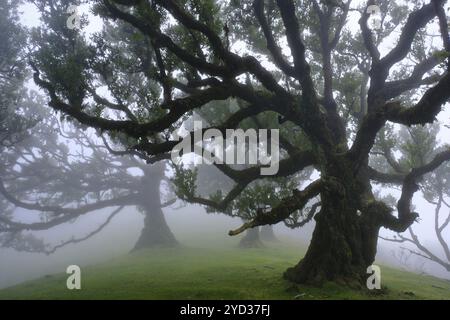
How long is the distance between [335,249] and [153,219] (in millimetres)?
26729

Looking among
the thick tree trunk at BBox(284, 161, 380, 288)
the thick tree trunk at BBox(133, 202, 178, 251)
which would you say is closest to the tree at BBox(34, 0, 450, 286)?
the thick tree trunk at BBox(284, 161, 380, 288)

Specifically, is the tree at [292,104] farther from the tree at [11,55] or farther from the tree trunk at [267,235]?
the tree trunk at [267,235]

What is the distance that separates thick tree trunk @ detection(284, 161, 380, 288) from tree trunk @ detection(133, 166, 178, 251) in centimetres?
2338

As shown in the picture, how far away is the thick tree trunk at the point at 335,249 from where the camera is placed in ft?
38.3

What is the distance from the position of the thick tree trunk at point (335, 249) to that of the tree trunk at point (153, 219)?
23381 millimetres

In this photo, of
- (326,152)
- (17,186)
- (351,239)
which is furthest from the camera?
(17,186)

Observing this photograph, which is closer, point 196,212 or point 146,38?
point 146,38

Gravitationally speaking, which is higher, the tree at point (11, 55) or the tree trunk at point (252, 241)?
the tree at point (11, 55)

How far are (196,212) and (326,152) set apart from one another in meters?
61.2

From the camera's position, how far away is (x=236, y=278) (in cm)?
1366

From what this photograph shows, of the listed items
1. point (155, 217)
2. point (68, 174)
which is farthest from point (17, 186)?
point (155, 217)

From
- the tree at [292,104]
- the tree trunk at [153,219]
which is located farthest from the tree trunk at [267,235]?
the tree at [292,104]

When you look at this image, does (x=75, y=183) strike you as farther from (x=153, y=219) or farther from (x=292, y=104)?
(x=292, y=104)
